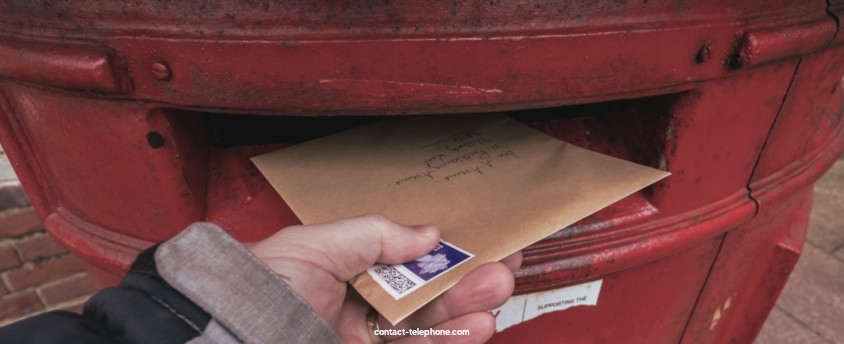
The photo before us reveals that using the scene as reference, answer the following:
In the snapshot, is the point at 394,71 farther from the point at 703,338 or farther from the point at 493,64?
the point at 703,338

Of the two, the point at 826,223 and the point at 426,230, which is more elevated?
the point at 426,230

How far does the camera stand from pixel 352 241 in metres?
0.74

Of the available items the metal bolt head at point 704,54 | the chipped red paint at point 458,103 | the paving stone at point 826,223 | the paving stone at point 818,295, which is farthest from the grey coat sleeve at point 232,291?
the paving stone at point 826,223

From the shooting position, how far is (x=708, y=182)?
2.85 feet

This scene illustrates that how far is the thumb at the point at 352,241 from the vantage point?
2.41ft

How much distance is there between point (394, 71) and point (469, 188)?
311 millimetres

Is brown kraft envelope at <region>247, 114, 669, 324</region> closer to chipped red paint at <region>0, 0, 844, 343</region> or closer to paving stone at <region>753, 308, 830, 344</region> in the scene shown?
chipped red paint at <region>0, 0, 844, 343</region>

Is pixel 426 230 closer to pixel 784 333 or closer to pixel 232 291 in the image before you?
pixel 232 291

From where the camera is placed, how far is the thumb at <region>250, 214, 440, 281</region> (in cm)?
74

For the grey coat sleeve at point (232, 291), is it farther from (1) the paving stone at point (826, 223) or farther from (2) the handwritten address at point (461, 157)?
(1) the paving stone at point (826, 223)

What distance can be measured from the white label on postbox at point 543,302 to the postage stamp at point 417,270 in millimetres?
246

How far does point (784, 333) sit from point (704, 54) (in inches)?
67.3

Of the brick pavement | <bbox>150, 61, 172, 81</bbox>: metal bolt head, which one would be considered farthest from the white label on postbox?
the brick pavement

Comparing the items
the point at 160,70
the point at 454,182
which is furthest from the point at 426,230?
the point at 160,70
